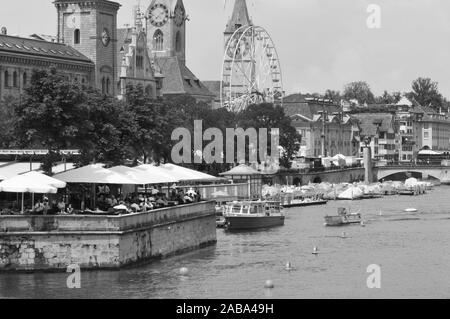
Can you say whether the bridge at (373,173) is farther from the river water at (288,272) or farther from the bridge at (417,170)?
the river water at (288,272)

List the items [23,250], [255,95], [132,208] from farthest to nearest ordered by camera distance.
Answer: [255,95]
[132,208]
[23,250]

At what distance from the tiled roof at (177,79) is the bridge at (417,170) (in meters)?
28.1

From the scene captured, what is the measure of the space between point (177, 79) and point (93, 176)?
126504mm

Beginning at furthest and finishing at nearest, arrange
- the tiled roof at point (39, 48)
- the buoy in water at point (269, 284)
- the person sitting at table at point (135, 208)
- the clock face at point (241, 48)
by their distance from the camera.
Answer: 1. the clock face at point (241, 48)
2. the tiled roof at point (39, 48)
3. the person sitting at table at point (135, 208)
4. the buoy in water at point (269, 284)

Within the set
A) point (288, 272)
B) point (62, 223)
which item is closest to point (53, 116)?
point (62, 223)

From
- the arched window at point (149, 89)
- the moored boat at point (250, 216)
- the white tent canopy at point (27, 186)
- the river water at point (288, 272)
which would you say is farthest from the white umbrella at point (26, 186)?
the arched window at point (149, 89)

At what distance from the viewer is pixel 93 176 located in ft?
212

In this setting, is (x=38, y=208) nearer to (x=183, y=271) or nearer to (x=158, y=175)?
(x=183, y=271)

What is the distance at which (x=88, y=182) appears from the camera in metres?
64.0

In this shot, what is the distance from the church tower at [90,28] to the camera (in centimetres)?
13938

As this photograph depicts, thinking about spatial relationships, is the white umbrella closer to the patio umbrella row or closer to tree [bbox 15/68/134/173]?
the patio umbrella row
